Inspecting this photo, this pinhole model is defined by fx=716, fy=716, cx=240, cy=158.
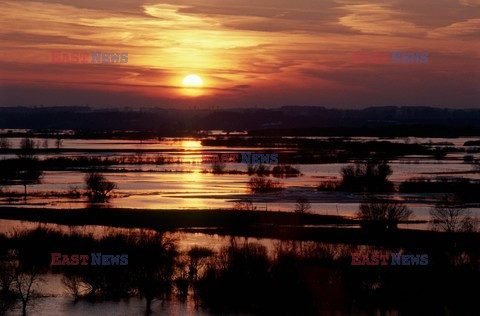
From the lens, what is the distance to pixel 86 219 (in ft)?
119

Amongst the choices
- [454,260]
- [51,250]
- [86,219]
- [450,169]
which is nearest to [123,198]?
[86,219]

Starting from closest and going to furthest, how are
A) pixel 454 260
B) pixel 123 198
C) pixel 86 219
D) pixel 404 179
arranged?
1. pixel 454 260
2. pixel 86 219
3. pixel 123 198
4. pixel 404 179

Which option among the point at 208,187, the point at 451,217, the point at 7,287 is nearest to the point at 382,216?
the point at 451,217

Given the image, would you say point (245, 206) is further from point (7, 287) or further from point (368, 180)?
point (7, 287)

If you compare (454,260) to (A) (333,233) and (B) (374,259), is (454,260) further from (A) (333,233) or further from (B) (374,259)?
(A) (333,233)

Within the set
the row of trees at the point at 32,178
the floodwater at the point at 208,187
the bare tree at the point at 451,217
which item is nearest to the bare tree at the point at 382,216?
the bare tree at the point at 451,217

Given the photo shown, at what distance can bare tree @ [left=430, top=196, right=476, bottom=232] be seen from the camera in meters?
32.0

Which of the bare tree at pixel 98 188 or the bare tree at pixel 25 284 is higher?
the bare tree at pixel 98 188

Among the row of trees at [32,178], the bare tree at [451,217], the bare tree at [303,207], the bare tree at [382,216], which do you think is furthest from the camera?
the row of trees at [32,178]

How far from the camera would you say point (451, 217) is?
3231 cm

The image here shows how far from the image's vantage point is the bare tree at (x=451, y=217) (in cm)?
3203

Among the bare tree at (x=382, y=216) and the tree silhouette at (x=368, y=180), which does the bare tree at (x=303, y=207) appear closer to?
the bare tree at (x=382, y=216)

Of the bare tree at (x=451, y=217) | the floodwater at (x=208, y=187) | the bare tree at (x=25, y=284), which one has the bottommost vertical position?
the bare tree at (x=25, y=284)

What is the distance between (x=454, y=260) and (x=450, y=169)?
43786 mm
